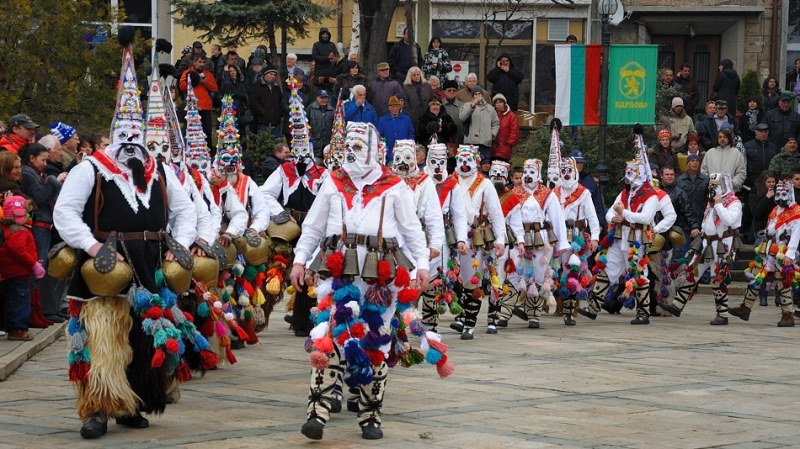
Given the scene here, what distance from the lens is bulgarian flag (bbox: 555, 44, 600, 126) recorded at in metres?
26.2

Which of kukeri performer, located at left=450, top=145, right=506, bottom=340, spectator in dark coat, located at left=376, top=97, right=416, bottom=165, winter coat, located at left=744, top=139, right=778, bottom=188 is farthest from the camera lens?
winter coat, located at left=744, top=139, right=778, bottom=188

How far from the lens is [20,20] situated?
2041cm

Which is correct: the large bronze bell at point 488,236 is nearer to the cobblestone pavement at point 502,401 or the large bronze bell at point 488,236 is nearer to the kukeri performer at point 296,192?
the cobblestone pavement at point 502,401

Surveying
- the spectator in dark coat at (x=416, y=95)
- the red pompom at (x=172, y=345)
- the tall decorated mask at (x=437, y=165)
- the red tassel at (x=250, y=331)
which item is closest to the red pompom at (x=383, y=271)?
the red pompom at (x=172, y=345)

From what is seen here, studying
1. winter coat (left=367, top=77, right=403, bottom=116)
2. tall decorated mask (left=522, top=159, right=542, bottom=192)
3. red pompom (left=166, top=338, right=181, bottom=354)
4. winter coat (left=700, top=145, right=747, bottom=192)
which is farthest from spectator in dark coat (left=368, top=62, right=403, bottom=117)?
red pompom (left=166, top=338, right=181, bottom=354)

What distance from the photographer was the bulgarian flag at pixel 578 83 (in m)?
26.2

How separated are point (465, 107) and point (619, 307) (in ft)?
21.2

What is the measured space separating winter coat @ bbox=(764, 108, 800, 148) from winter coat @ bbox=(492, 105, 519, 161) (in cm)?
468

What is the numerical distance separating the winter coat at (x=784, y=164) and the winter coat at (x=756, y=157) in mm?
925

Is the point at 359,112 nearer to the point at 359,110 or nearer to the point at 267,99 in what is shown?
the point at 359,110

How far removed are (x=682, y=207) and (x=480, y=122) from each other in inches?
241

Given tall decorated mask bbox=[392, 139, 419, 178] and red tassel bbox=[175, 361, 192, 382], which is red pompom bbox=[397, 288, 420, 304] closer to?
red tassel bbox=[175, 361, 192, 382]

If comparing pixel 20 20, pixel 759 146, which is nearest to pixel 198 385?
pixel 20 20

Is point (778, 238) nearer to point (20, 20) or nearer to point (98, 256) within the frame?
point (20, 20)
